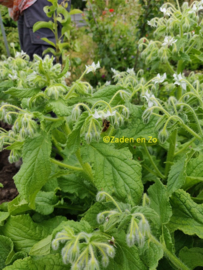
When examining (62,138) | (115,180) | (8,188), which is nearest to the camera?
(115,180)

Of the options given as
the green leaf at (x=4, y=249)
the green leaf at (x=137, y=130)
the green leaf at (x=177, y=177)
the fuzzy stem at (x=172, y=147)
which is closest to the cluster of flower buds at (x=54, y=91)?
the green leaf at (x=137, y=130)

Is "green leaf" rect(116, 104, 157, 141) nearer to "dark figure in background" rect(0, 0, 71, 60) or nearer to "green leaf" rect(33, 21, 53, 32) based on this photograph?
"green leaf" rect(33, 21, 53, 32)

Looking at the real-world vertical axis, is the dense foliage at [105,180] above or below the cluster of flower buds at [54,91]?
below

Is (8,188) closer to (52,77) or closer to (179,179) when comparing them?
(52,77)

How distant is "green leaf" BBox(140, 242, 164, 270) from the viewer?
1000mm

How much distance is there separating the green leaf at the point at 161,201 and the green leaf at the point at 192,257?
0.22m

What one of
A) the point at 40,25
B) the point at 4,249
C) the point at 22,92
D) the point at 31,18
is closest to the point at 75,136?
the point at 22,92

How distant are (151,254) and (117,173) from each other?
36cm

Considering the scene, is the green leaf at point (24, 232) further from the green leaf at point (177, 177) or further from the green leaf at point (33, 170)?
the green leaf at point (177, 177)

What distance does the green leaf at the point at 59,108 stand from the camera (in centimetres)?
106

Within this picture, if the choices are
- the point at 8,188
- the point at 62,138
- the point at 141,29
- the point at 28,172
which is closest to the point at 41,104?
the point at 28,172

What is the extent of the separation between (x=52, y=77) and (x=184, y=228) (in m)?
0.95

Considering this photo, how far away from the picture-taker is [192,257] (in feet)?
4.03

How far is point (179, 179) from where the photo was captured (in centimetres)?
118
